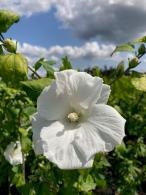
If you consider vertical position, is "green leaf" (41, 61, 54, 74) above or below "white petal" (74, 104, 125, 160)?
above

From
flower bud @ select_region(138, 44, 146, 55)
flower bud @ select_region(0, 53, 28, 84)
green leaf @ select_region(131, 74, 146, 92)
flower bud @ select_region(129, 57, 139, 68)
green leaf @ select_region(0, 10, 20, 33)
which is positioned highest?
green leaf @ select_region(0, 10, 20, 33)

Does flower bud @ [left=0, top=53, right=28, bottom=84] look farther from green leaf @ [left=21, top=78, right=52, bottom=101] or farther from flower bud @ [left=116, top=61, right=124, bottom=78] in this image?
flower bud @ [left=116, top=61, right=124, bottom=78]

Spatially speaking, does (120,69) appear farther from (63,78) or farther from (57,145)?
(57,145)

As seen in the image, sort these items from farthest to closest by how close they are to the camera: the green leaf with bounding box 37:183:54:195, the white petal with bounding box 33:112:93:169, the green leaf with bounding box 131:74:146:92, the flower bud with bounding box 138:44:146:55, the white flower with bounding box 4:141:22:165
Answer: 1. the white flower with bounding box 4:141:22:165
2. the green leaf with bounding box 37:183:54:195
3. the flower bud with bounding box 138:44:146:55
4. the green leaf with bounding box 131:74:146:92
5. the white petal with bounding box 33:112:93:169

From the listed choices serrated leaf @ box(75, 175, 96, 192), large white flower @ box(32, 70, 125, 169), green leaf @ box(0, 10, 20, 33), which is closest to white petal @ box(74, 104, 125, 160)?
large white flower @ box(32, 70, 125, 169)

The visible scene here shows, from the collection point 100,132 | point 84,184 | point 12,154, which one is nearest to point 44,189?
point 84,184

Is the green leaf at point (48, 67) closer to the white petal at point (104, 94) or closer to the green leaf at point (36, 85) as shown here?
the green leaf at point (36, 85)
